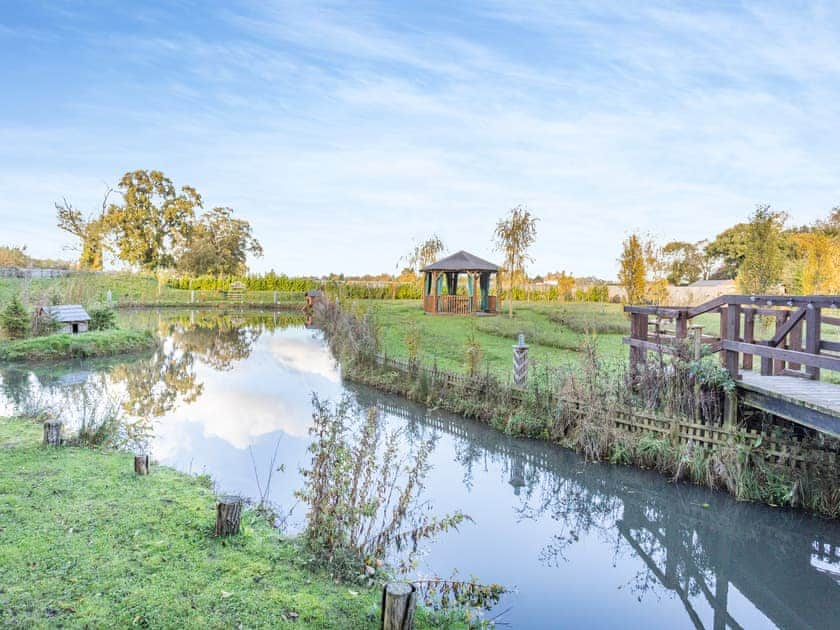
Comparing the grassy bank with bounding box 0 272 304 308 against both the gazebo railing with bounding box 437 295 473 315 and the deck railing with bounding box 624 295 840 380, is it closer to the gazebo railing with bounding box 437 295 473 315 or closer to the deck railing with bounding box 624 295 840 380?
the gazebo railing with bounding box 437 295 473 315

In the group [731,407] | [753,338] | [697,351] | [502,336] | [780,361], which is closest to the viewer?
[731,407]

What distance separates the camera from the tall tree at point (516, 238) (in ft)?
71.9

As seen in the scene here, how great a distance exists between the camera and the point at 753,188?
839 inches

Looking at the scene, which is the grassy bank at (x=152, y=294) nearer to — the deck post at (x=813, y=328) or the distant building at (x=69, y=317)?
the distant building at (x=69, y=317)

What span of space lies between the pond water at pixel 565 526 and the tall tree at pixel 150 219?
118 ft

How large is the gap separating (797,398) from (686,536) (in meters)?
1.64

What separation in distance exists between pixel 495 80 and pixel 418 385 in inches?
425

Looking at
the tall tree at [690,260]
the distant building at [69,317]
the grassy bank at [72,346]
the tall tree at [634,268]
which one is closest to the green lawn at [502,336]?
the tall tree at [634,268]

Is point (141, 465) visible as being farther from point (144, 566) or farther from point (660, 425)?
point (660, 425)

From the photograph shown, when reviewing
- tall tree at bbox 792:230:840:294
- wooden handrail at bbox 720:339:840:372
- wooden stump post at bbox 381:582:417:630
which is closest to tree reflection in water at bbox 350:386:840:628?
wooden handrail at bbox 720:339:840:372

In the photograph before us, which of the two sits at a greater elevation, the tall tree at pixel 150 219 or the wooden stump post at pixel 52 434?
the tall tree at pixel 150 219

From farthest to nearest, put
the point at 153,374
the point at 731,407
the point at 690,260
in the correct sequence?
the point at 690,260
the point at 153,374
the point at 731,407

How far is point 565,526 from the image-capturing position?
16.1ft

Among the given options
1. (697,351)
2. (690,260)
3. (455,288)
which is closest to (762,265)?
(455,288)
